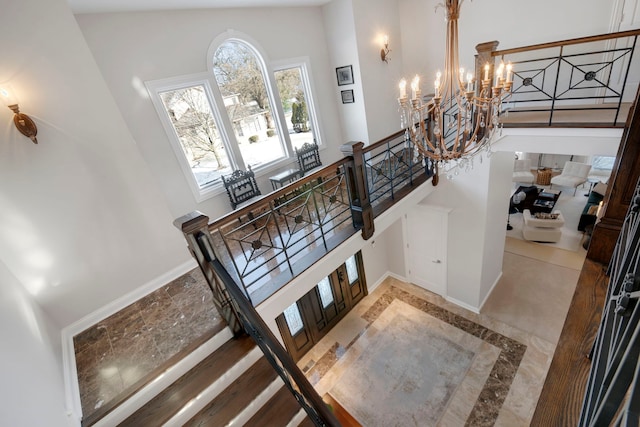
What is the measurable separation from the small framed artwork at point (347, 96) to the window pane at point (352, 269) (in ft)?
9.61

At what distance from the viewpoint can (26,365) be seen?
1.64 metres

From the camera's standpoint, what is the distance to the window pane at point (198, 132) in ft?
12.5

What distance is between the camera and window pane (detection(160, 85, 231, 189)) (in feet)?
12.5

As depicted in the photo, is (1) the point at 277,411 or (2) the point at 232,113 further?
(2) the point at 232,113

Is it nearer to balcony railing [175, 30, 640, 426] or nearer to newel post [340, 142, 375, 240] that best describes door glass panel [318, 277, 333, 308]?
balcony railing [175, 30, 640, 426]

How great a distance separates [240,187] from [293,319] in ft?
7.79

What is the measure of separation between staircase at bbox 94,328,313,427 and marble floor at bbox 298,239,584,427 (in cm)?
256

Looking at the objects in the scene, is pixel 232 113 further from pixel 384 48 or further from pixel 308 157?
pixel 384 48

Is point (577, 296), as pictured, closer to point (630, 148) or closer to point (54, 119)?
point (630, 148)

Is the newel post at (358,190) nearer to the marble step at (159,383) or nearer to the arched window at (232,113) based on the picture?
the marble step at (159,383)

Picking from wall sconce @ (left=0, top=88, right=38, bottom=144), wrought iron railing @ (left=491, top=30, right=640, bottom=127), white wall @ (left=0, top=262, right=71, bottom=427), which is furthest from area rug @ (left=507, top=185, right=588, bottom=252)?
wall sconce @ (left=0, top=88, right=38, bottom=144)

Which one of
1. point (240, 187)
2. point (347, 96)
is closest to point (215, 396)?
point (240, 187)

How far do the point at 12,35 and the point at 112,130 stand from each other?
2.84ft

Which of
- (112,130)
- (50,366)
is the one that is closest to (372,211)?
(112,130)
